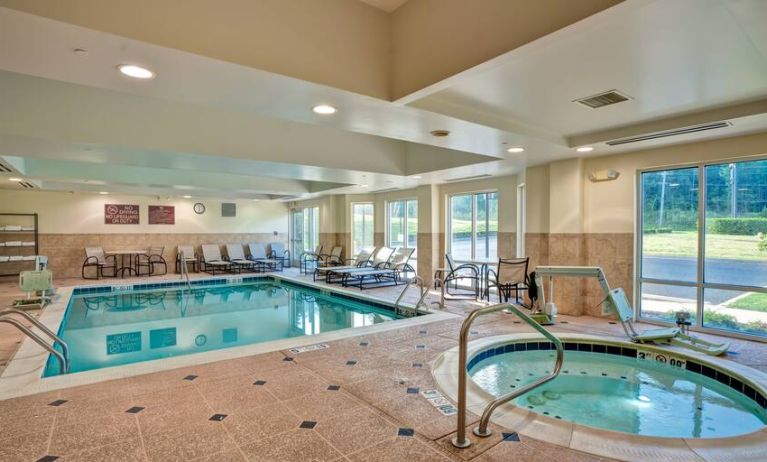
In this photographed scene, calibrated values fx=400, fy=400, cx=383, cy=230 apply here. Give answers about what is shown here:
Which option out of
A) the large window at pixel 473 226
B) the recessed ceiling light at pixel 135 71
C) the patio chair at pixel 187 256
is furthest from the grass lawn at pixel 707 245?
the patio chair at pixel 187 256

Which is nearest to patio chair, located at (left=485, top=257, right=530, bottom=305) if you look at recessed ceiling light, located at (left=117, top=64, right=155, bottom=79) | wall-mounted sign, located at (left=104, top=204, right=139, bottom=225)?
recessed ceiling light, located at (left=117, top=64, right=155, bottom=79)

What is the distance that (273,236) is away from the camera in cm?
1484

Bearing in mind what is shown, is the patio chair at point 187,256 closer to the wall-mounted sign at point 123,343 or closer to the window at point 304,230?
the window at point 304,230

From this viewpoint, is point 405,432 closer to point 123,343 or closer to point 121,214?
point 123,343

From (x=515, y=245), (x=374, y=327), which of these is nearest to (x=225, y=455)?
(x=374, y=327)

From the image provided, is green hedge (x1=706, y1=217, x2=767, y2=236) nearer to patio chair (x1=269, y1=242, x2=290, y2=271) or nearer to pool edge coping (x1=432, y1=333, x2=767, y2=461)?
pool edge coping (x1=432, y1=333, x2=767, y2=461)

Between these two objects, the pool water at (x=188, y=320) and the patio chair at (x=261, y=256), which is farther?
the patio chair at (x=261, y=256)

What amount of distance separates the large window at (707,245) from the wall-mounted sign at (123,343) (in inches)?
286

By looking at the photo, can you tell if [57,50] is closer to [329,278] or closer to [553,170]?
[553,170]

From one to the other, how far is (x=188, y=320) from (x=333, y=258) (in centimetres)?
566

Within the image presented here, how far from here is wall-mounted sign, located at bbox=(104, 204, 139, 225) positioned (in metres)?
11.9

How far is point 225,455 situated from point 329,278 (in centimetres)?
808

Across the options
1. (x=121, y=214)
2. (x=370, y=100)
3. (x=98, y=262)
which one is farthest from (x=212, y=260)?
(x=370, y=100)

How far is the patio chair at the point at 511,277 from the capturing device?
700cm
